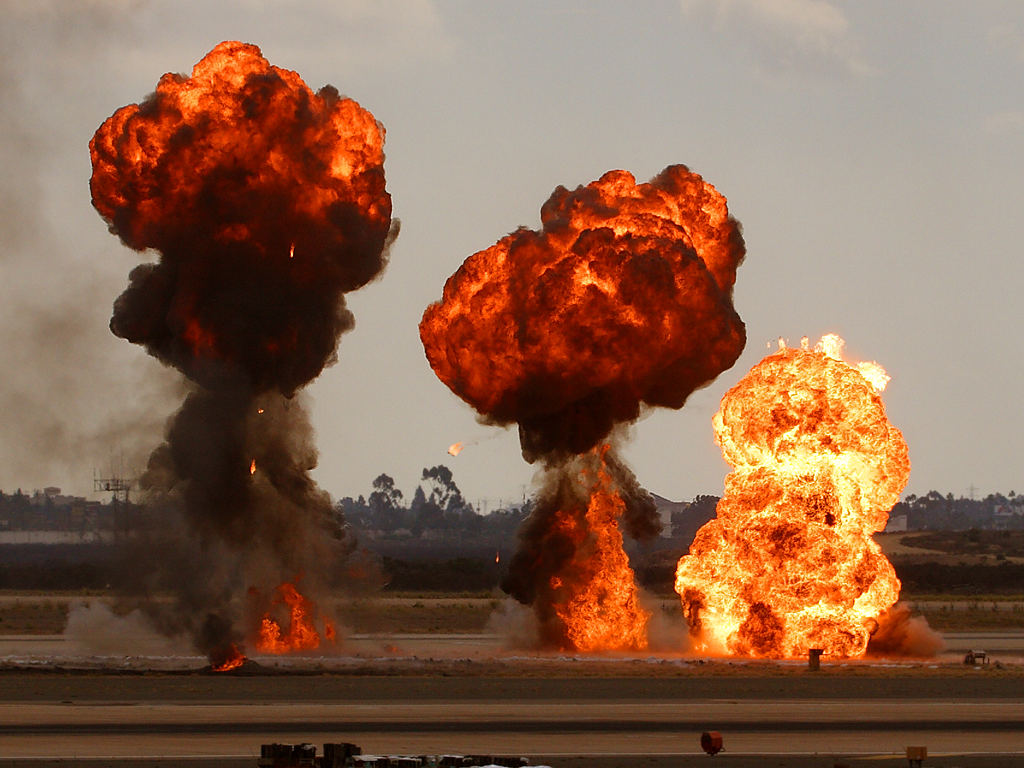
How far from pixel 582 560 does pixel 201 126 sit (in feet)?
87.2

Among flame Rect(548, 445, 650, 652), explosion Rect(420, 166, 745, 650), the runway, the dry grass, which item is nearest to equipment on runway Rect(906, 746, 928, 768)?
the runway

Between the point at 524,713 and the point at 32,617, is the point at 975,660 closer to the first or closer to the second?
the point at 524,713

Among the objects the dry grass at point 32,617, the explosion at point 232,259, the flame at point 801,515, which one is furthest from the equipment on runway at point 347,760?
the dry grass at point 32,617

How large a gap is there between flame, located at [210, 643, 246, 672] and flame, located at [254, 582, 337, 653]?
29.8ft

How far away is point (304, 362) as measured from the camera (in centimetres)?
9125

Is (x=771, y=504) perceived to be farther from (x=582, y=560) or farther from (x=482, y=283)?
(x=482, y=283)

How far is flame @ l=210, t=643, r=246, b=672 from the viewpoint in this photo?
3270 inches

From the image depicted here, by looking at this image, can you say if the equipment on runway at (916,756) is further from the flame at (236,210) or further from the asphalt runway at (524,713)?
the flame at (236,210)

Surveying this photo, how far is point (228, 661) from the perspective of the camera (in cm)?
8344

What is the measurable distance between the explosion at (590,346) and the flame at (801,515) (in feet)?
12.9

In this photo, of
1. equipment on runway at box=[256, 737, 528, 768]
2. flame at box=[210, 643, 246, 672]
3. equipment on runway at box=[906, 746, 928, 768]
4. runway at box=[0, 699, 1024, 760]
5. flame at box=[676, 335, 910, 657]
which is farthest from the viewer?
flame at box=[676, 335, 910, 657]

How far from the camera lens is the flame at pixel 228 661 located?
83.1 metres

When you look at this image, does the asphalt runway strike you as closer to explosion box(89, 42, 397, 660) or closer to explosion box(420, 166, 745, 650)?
explosion box(420, 166, 745, 650)

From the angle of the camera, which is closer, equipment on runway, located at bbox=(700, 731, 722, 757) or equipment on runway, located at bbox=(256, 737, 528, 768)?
equipment on runway, located at bbox=(256, 737, 528, 768)
